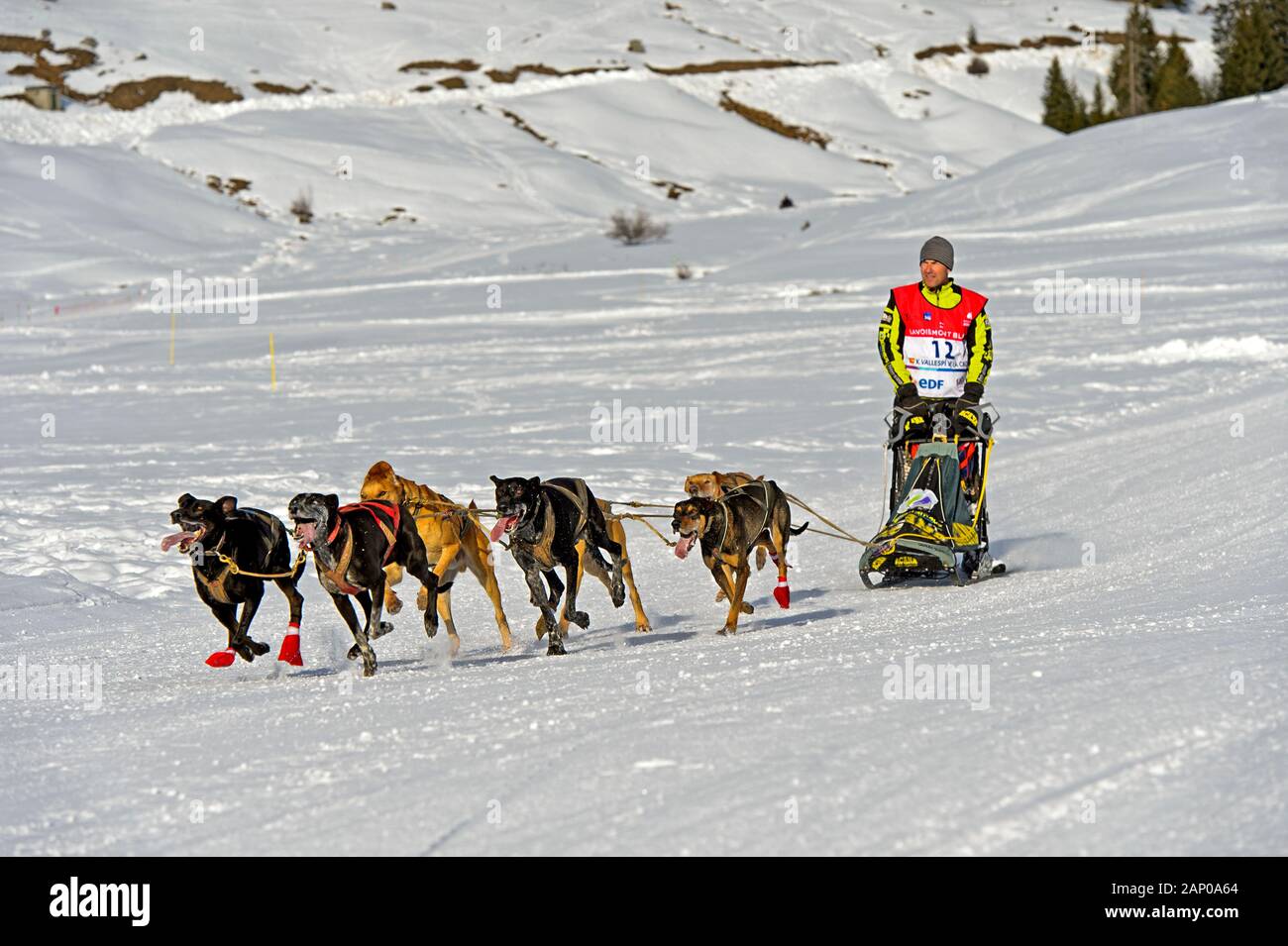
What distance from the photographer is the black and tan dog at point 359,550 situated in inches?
261

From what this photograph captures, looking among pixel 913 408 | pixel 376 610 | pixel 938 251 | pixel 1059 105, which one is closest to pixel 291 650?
pixel 376 610

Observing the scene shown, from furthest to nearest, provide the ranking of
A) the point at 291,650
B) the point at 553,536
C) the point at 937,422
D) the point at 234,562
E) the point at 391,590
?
the point at 937,422 → the point at 391,590 → the point at 553,536 → the point at 291,650 → the point at 234,562

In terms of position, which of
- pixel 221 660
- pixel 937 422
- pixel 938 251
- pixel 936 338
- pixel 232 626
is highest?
pixel 938 251

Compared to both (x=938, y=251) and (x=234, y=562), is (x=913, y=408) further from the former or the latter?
(x=234, y=562)

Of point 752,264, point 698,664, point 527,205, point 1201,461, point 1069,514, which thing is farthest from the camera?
point 527,205

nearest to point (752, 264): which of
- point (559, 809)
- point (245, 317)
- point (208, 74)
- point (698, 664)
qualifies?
point (245, 317)

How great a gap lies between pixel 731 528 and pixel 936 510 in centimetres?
122

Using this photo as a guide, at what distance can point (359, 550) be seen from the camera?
685 centimetres

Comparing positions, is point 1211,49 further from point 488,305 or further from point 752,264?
point 488,305

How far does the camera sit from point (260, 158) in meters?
47.4

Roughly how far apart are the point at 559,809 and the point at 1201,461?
8726mm

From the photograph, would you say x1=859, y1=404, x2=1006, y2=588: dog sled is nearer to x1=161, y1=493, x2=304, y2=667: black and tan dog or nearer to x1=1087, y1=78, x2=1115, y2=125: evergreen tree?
x1=161, y1=493, x2=304, y2=667: black and tan dog

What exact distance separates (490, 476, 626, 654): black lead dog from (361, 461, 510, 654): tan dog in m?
0.35

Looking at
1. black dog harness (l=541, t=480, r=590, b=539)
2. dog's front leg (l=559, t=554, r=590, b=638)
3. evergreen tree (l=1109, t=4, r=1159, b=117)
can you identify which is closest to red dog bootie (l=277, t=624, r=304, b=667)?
dog's front leg (l=559, t=554, r=590, b=638)
